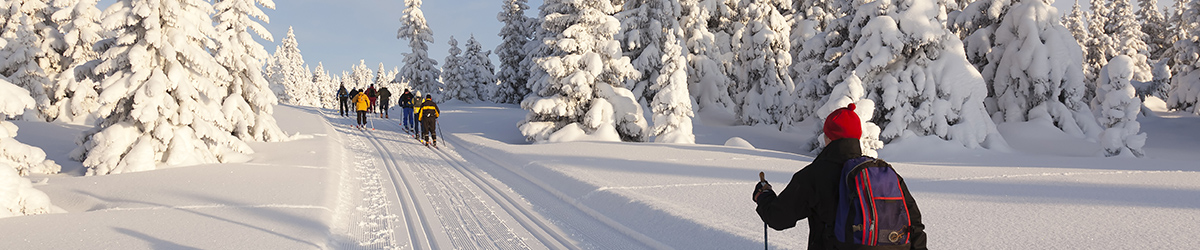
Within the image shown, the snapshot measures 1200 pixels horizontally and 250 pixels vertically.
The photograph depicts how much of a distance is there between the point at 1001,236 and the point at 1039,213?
55.8 inches

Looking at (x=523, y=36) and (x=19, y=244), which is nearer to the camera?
(x=19, y=244)

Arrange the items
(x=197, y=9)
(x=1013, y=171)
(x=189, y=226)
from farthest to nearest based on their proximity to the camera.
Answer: (x=197, y=9), (x=1013, y=171), (x=189, y=226)

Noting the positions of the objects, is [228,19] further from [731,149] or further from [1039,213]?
[1039,213]

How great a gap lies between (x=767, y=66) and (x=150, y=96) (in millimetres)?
23410

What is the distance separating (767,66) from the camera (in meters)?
26.8

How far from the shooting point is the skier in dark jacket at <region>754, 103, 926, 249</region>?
103 inches

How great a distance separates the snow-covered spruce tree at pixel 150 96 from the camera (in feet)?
33.1

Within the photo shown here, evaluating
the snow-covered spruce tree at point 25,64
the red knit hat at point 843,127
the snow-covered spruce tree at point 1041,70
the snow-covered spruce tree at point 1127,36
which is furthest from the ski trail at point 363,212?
the snow-covered spruce tree at point 1127,36

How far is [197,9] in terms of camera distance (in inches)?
471

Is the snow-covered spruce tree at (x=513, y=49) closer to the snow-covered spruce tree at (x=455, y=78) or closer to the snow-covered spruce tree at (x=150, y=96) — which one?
the snow-covered spruce tree at (x=455, y=78)

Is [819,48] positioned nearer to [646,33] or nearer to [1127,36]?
[646,33]

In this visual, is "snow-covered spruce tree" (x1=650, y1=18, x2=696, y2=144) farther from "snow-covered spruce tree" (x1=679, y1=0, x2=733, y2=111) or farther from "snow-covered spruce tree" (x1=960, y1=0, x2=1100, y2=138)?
"snow-covered spruce tree" (x1=960, y1=0, x2=1100, y2=138)

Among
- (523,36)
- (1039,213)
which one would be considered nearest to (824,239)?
(1039,213)

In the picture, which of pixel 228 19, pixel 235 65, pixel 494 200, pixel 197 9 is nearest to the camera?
pixel 494 200
